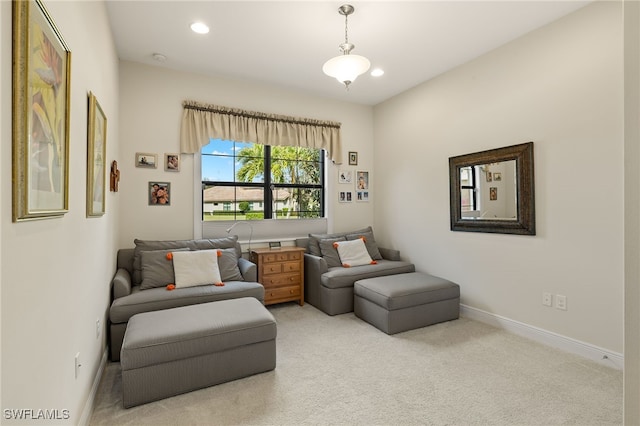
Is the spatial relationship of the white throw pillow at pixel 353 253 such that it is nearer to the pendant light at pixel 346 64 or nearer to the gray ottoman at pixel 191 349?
the gray ottoman at pixel 191 349

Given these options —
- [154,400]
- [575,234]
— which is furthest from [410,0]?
[154,400]

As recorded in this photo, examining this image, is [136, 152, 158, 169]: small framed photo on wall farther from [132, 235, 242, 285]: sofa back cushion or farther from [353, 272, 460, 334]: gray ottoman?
[353, 272, 460, 334]: gray ottoman

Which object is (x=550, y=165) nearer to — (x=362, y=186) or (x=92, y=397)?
(x=362, y=186)

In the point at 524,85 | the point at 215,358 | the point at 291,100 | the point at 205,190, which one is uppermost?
the point at 291,100

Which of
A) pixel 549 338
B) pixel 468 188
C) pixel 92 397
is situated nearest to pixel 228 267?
pixel 92 397

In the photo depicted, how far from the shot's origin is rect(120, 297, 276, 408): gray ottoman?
1.98 m

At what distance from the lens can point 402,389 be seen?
2172mm

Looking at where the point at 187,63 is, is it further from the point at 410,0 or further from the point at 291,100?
the point at 410,0

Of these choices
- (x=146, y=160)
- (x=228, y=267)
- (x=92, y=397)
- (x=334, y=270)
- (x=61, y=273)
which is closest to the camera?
(x=61, y=273)

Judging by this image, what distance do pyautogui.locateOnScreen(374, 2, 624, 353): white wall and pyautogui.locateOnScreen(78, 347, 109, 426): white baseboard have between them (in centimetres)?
349

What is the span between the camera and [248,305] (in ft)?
8.59

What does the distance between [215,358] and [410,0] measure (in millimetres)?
3023

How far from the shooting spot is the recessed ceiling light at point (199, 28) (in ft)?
9.14

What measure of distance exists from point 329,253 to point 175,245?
1812 mm
